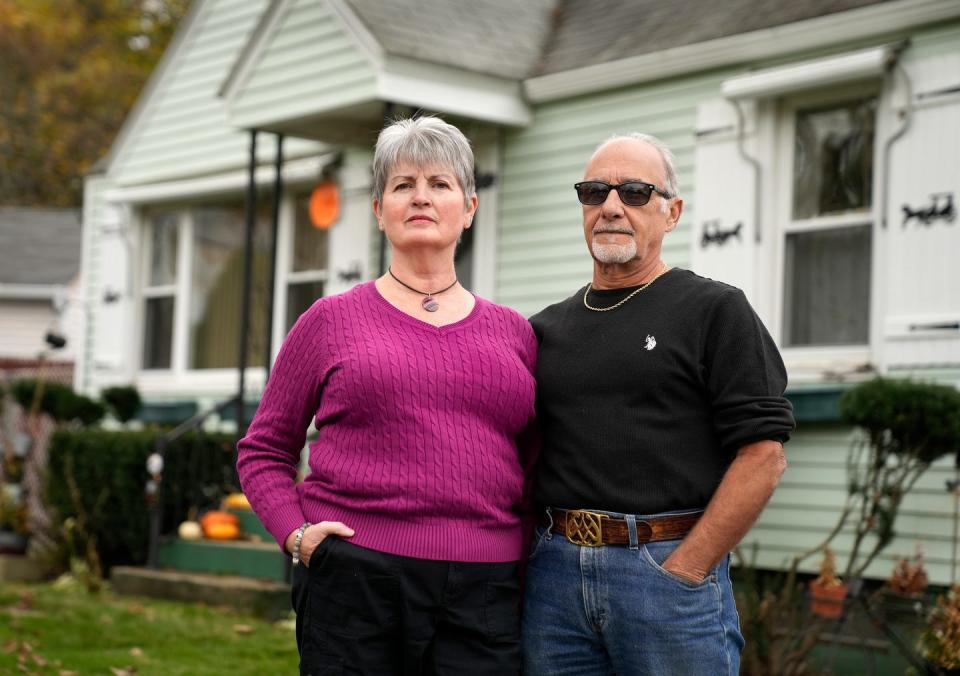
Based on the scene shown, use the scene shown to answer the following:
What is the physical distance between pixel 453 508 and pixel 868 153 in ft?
17.0

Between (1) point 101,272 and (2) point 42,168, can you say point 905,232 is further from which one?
(2) point 42,168

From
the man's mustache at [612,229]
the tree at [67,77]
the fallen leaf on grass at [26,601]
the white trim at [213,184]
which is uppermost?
the tree at [67,77]

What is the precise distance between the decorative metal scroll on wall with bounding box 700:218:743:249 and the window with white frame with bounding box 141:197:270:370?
4605 millimetres

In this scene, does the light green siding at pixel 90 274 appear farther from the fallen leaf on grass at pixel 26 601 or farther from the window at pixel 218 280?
the fallen leaf on grass at pixel 26 601

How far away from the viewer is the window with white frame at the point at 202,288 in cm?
1137

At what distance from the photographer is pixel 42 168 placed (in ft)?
97.2

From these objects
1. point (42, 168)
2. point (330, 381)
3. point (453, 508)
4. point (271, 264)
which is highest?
point (42, 168)

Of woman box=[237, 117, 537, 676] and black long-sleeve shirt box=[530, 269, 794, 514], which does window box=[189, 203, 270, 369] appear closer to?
woman box=[237, 117, 537, 676]

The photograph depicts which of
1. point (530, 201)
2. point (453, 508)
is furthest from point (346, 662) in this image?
point (530, 201)

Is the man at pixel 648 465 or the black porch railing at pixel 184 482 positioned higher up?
the man at pixel 648 465

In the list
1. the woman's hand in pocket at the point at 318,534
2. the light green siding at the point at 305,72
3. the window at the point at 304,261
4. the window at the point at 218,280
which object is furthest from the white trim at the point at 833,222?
the window at the point at 218,280

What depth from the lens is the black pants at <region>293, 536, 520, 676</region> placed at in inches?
111

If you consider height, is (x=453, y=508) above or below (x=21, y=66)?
below

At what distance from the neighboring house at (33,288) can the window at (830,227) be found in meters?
14.8
